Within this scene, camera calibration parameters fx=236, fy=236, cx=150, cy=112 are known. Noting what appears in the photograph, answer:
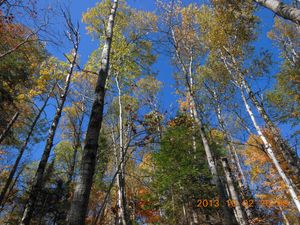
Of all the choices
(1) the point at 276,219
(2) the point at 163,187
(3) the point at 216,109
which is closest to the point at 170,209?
(2) the point at 163,187

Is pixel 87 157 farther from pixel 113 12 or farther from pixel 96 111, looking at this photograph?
pixel 113 12

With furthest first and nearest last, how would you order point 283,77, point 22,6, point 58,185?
point 283,77, point 58,185, point 22,6

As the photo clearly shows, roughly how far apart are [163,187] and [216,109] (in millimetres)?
6732

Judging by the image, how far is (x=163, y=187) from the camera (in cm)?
883

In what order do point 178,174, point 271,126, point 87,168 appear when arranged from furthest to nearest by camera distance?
point 271,126, point 178,174, point 87,168

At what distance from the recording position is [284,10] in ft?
14.9

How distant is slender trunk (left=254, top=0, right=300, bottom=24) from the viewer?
4246 mm

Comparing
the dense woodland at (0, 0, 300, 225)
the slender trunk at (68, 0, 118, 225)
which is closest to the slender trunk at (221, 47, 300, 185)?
the dense woodland at (0, 0, 300, 225)
